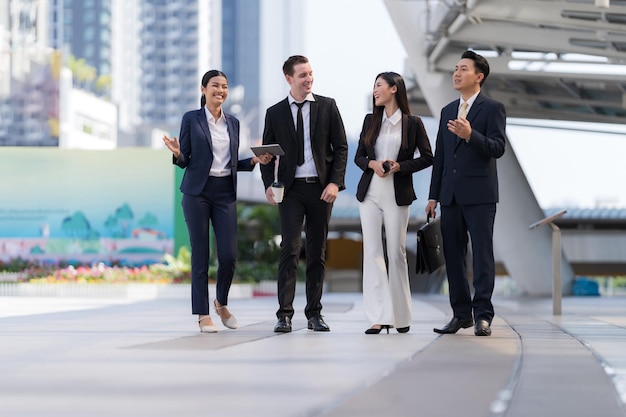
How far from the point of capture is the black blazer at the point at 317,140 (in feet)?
30.9

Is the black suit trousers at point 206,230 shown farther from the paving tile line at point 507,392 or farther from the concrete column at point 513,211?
the concrete column at point 513,211

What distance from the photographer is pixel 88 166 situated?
30109mm

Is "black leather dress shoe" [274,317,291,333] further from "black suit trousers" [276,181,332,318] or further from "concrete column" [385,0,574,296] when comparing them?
"concrete column" [385,0,574,296]

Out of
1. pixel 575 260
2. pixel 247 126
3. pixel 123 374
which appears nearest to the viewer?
pixel 123 374

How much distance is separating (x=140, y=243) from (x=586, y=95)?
47.9 feet

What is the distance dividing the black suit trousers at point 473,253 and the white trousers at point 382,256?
13.3 inches

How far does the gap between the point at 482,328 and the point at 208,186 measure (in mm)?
2418

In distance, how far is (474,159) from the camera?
892 centimetres

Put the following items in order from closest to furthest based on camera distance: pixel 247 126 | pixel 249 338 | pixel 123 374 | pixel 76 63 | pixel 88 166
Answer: pixel 123 374 < pixel 249 338 < pixel 88 166 < pixel 76 63 < pixel 247 126

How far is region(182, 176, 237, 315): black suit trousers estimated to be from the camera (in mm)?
9453

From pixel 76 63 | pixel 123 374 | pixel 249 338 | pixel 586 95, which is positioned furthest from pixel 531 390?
pixel 76 63

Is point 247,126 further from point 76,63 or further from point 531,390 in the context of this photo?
point 531,390

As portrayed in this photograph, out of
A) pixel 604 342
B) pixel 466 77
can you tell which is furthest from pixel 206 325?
pixel 604 342

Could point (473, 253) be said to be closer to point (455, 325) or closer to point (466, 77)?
point (455, 325)
